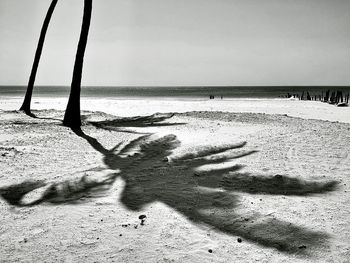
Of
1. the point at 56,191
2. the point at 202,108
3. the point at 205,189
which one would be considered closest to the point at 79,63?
the point at 56,191

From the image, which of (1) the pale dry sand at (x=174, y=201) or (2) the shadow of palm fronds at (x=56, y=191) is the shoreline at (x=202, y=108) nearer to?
(1) the pale dry sand at (x=174, y=201)

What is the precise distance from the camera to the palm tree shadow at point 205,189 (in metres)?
3.50

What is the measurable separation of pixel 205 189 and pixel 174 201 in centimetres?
66

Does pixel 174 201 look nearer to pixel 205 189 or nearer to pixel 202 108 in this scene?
pixel 205 189

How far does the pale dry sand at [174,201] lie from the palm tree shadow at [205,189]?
0.02m

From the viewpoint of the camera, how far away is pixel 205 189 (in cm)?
480

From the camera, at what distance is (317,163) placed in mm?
6277

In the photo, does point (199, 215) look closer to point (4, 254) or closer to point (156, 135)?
point (4, 254)

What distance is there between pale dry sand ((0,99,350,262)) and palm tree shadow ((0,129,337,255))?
0.02 meters

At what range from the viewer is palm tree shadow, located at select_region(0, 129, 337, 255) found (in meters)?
3.50

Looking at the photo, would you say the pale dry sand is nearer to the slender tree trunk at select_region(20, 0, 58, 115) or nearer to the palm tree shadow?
the palm tree shadow

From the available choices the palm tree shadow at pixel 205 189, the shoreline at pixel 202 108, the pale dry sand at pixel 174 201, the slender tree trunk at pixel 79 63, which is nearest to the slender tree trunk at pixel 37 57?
the shoreline at pixel 202 108

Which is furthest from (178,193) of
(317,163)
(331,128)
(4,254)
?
(331,128)

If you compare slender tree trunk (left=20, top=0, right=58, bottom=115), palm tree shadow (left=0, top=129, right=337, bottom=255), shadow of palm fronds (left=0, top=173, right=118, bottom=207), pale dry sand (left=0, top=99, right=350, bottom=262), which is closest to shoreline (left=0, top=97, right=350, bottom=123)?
slender tree trunk (left=20, top=0, right=58, bottom=115)
